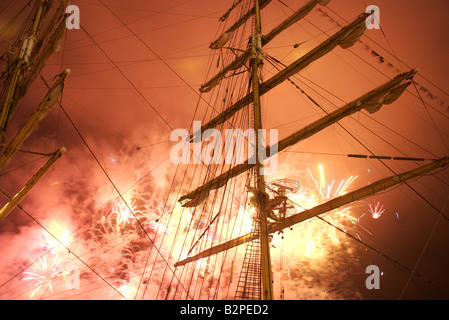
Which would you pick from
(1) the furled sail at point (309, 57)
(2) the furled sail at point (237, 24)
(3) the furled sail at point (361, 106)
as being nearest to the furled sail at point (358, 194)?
(3) the furled sail at point (361, 106)

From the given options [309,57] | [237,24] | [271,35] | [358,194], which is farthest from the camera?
[237,24]

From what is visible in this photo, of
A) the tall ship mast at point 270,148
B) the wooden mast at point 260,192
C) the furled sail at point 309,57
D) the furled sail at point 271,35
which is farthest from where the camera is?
the furled sail at point 271,35

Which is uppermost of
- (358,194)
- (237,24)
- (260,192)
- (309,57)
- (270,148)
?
(237,24)

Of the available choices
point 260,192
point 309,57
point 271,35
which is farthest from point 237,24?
point 260,192

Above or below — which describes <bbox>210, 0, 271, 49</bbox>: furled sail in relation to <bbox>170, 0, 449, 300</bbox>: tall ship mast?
above

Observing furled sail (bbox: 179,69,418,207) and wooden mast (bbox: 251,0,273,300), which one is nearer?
wooden mast (bbox: 251,0,273,300)

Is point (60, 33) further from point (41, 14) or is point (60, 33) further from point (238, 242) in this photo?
point (238, 242)

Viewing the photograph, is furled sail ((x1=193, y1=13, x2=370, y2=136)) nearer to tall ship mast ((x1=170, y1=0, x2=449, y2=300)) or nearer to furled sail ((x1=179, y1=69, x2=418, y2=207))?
tall ship mast ((x1=170, y1=0, x2=449, y2=300))

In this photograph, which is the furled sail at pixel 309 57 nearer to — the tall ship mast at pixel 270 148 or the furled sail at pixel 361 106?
the tall ship mast at pixel 270 148

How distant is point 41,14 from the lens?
9797 mm

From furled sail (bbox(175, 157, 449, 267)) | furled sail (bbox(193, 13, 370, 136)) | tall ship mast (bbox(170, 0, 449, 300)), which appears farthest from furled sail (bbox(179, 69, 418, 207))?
furled sail (bbox(175, 157, 449, 267))

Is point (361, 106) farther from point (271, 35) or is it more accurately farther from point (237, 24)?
point (237, 24)
